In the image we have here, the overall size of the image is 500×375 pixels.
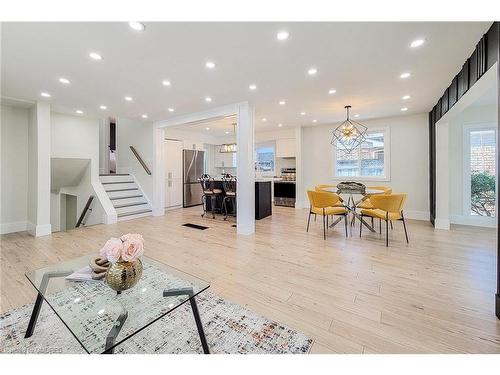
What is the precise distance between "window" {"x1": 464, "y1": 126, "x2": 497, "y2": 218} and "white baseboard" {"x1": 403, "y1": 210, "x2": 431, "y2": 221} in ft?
2.31

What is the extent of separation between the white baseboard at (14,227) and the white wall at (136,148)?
2.59 metres

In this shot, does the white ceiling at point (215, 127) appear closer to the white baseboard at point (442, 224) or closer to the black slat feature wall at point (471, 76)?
the black slat feature wall at point (471, 76)

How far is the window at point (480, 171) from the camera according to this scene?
4.80 m

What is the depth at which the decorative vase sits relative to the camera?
148 centimetres

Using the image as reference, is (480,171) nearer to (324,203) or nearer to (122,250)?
(324,203)

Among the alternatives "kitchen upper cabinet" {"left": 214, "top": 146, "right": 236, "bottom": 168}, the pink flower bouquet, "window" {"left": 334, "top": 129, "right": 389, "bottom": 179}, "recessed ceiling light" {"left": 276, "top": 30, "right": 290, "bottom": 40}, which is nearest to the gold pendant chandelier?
"window" {"left": 334, "top": 129, "right": 389, "bottom": 179}

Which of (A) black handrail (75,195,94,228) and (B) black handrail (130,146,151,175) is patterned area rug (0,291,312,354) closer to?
(A) black handrail (75,195,94,228)

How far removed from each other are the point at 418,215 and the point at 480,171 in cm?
149

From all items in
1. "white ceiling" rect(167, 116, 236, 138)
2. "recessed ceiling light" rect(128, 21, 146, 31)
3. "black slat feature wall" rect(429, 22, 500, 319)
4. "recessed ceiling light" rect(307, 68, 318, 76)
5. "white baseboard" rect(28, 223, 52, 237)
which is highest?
"white ceiling" rect(167, 116, 236, 138)

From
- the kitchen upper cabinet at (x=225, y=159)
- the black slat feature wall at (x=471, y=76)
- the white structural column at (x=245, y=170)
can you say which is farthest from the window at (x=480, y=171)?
the kitchen upper cabinet at (x=225, y=159)

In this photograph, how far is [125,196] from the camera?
6352 millimetres

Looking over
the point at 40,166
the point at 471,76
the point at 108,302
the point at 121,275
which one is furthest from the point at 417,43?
the point at 40,166
